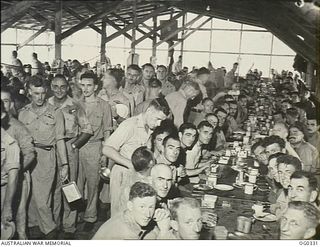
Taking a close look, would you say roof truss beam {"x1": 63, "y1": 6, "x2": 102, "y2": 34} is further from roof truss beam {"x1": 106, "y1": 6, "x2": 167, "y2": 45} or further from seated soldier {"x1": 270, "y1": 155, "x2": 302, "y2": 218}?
seated soldier {"x1": 270, "y1": 155, "x2": 302, "y2": 218}

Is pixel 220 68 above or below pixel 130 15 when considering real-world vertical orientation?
below

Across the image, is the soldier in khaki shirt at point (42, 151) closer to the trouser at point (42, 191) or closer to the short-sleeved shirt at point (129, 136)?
the trouser at point (42, 191)

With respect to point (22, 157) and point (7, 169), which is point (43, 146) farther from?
point (7, 169)

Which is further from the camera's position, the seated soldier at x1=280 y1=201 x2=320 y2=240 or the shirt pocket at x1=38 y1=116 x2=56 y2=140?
the shirt pocket at x1=38 y1=116 x2=56 y2=140

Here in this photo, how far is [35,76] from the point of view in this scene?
1.92 m

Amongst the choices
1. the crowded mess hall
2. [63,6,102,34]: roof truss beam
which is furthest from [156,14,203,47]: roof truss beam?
[63,6,102,34]: roof truss beam

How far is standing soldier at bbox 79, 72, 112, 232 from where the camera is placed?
2.10 metres

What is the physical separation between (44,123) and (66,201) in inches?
17.4

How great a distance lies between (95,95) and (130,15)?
489 millimetres

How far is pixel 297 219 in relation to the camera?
1.55 meters

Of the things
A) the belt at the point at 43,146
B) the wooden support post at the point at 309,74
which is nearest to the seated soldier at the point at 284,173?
the wooden support post at the point at 309,74

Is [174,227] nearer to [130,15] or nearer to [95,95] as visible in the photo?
[95,95]

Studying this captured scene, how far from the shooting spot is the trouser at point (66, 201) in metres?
2.00

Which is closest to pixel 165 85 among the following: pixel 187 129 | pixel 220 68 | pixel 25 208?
pixel 220 68
